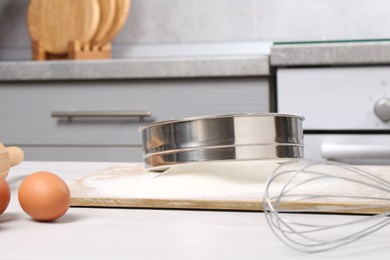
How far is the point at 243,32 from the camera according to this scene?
2.15 meters

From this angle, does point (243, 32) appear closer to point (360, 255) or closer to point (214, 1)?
point (214, 1)

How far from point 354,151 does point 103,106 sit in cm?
69

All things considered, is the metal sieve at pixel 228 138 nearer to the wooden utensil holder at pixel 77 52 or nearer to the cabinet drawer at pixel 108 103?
the cabinet drawer at pixel 108 103

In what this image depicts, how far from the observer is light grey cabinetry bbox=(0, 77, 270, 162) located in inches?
65.0

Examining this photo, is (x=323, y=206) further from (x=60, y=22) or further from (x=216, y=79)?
(x=60, y=22)

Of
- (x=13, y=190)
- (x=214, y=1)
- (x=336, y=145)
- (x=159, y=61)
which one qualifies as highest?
(x=214, y=1)

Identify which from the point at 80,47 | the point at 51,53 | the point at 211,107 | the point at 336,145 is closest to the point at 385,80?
the point at 336,145

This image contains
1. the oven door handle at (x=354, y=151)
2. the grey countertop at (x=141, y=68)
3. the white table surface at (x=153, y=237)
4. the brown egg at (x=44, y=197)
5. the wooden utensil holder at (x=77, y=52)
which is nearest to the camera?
the white table surface at (x=153, y=237)

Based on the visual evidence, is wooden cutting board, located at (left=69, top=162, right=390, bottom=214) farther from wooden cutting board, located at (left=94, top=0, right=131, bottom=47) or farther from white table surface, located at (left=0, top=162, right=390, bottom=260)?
wooden cutting board, located at (left=94, top=0, right=131, bottom=47)

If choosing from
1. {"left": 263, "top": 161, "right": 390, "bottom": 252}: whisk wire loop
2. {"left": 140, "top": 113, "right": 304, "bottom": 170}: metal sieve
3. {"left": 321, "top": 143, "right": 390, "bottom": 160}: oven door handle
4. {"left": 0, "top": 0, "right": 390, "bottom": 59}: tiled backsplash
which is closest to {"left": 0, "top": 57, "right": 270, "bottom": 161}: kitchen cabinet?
{"left": 321, "top": 143, "right": 390, "bottom": 160}: oven door handle

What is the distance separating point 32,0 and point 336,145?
1151 mm

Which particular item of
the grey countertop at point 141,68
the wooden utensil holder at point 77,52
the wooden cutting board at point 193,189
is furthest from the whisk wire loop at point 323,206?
the wooden utensil holder at point 77,52

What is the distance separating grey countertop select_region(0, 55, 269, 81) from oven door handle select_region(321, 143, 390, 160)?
0.85 ft

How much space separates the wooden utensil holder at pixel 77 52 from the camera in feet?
6.50
